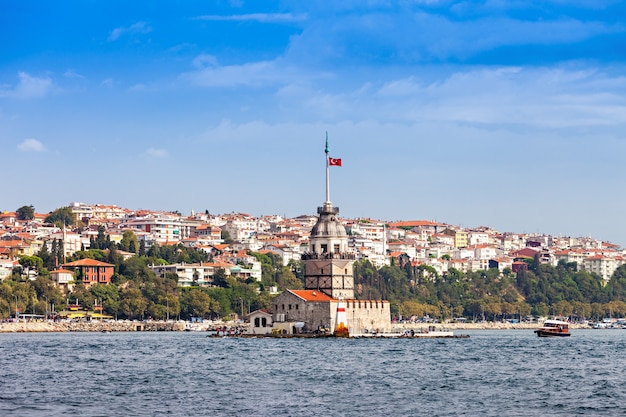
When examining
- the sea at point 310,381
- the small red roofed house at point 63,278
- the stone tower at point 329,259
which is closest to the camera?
the sea at point 310,381

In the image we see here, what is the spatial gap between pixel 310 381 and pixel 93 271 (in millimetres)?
99341

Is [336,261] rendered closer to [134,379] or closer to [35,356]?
[35,356]

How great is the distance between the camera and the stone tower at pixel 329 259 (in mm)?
83625

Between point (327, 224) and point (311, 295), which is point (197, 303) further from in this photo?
point (311, 295)

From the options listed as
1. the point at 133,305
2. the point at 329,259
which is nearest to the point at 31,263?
the point at 133,305

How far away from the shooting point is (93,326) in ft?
397

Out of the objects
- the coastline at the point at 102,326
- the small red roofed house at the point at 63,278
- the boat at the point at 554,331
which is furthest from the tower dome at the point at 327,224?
the small red roofed house at the point at 63,278

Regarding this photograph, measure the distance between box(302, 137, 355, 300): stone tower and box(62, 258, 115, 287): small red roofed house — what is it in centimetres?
6157

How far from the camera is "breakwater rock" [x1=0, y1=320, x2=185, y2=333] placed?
115625 millimetres

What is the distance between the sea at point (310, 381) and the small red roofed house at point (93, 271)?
70.8 meters

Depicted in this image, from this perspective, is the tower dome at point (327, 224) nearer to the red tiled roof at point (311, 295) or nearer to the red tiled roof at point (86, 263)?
the red tiled roof at point (311, 295)

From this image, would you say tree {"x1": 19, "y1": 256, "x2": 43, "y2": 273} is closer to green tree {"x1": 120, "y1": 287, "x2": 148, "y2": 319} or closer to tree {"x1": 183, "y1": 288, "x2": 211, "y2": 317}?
green tree {"x1": 120, "y1": 287, "x2": 148, "y2": 319}

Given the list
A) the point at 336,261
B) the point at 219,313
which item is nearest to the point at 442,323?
the point at 219,313

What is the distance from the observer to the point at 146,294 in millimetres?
137250
